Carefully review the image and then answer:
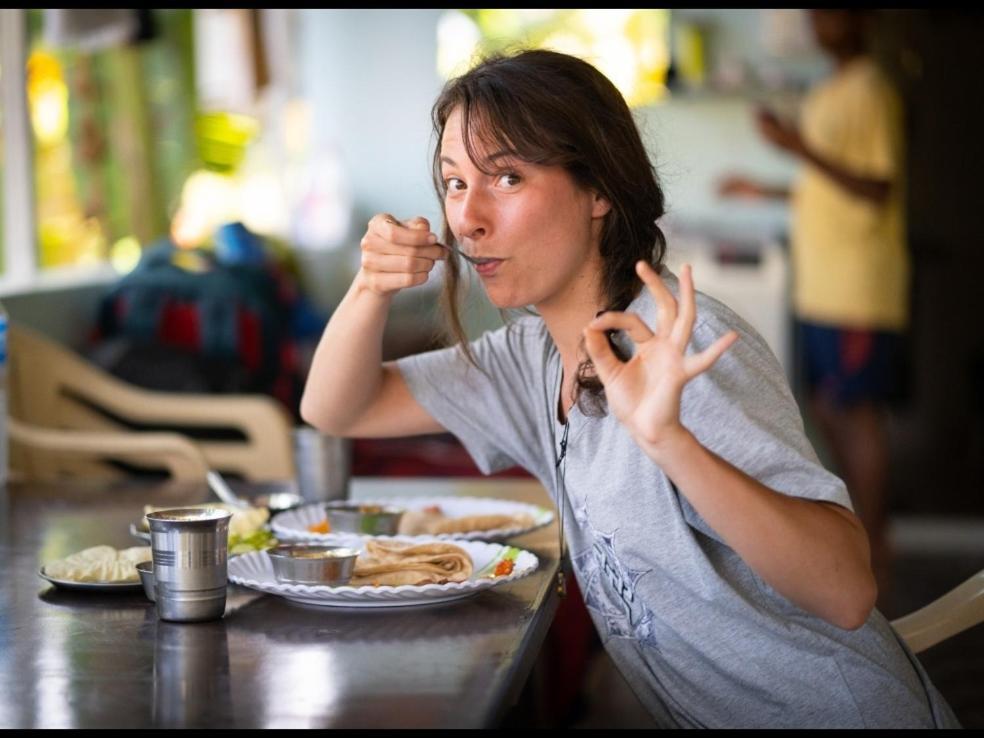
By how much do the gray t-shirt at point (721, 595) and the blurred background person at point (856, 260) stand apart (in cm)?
283

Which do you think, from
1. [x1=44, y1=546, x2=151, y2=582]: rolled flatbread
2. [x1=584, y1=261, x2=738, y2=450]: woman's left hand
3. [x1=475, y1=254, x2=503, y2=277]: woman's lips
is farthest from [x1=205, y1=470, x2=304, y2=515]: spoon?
[x1=584, y1=261, x2=738, y2=450]: woman's left hand

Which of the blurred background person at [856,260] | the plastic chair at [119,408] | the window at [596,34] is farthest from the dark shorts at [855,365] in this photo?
the plastic chair at [119,408]

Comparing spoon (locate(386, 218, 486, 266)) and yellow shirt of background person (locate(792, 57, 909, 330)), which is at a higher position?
spoon (locate(386, 218, 486, 266))

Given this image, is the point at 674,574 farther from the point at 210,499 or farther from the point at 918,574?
the point at 918,574

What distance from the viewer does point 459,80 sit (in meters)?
1.55

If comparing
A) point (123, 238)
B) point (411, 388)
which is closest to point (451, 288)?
point (411, 388)

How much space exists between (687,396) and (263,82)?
14.3 feet

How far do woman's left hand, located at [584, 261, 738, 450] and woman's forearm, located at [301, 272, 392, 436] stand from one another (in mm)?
523

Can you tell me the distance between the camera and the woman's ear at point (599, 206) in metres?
1.52

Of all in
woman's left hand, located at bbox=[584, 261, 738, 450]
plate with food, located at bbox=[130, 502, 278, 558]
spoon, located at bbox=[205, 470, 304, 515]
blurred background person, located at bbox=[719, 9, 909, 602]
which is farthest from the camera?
blurred background person, located at bbox=[719, 9, 909, 602]

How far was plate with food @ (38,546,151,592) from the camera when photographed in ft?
4.68

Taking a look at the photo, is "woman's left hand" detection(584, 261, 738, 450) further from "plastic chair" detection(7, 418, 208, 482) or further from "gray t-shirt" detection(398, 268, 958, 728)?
"plastic chair" detection(7, 418, 208, 482)

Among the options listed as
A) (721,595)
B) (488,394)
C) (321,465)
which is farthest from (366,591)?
(321,465)

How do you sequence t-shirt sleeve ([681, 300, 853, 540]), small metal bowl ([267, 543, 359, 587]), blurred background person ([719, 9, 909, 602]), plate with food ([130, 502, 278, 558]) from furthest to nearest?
blurred background person ([719, 9, 909, 602]) < plate with food ([130, 502, 278, 558]) < small metal bowl ([267, 543, 359, 587]) < t-shirt sleeve ([681, 300, 853, 540])
